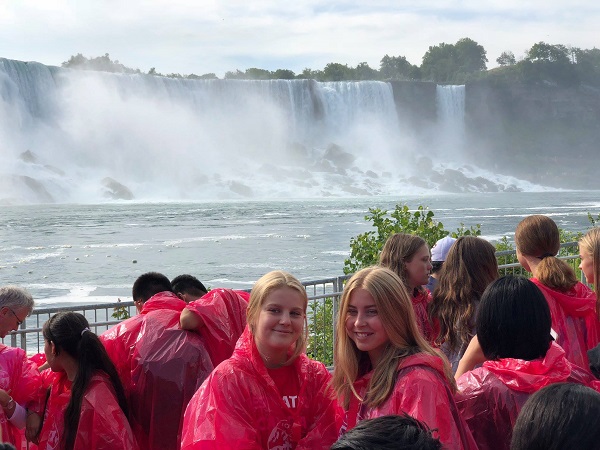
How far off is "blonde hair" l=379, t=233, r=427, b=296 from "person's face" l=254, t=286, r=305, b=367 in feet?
5.18

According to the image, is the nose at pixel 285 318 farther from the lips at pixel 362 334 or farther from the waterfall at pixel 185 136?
the waterfall at pixel 185 136

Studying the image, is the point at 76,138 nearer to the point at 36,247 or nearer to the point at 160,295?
the point at 36,247

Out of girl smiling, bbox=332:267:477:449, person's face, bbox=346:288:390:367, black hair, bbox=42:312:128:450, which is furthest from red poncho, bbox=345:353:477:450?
black hair, bbox=42:312:128:450

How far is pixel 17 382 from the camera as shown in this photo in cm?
408

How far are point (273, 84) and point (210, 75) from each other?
497 inches

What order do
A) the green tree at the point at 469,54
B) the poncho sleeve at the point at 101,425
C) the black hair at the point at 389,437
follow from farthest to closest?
the green tree at the point at 469,54, the poncho sleeve at the point at 101,425, the black hair at the point at 389,437

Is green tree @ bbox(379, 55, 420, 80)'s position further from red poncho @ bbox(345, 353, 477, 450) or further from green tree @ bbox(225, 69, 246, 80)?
red poncho @ bbox(345, 353, 477, 450)

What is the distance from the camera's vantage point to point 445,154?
94.0 m

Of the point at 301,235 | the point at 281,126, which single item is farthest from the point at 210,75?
the point at 301,235

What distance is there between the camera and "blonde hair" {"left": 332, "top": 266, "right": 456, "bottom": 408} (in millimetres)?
2846

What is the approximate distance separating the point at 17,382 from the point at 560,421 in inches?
114

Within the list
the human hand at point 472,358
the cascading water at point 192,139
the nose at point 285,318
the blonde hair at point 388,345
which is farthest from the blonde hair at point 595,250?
the cascading water at point 192,139

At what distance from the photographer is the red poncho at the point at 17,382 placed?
159 inches

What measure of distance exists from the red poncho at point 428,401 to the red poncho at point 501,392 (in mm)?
230
